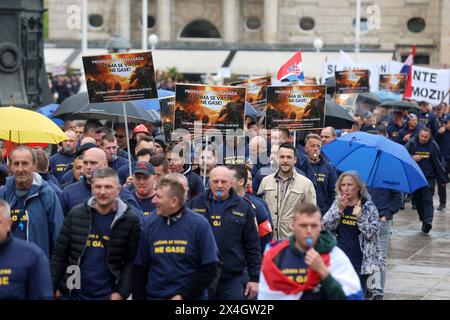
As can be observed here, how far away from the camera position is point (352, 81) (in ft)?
84.2

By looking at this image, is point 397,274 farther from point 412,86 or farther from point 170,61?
point 170,61

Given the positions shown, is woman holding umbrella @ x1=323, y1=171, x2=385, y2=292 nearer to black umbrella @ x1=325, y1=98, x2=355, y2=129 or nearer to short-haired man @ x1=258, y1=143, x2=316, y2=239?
short-haired man @ x1=258, y1=143, x2=316, y2=239

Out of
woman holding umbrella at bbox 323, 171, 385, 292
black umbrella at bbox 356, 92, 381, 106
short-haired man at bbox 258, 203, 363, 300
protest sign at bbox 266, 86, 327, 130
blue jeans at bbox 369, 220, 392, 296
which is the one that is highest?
protest sign at bbox 266, 86, 327, 130

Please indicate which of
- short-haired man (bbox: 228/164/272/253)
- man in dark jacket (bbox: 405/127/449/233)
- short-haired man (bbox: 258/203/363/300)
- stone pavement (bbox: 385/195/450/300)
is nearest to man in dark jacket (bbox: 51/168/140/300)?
short-haired man (bbox: 258/203/363/300)

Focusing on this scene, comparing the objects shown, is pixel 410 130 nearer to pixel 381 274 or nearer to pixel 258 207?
pixel 381 274

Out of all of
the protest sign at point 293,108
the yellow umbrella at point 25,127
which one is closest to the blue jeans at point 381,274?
the protest sign at point 293,108

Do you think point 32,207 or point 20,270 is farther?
point 32,207

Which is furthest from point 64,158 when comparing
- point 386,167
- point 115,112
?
point 386,167

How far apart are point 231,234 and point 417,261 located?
674 centimetres

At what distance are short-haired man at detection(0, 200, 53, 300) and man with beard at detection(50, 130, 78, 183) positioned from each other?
6681mm

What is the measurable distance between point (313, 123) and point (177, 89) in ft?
8.17

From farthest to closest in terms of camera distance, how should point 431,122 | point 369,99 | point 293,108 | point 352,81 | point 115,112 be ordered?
point 369,99, point 431,122, point 352,81, point 115,112, point 293,108

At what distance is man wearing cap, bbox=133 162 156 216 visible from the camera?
1102 cm

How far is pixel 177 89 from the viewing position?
1424cm
